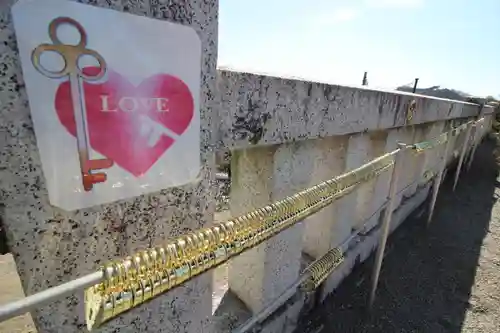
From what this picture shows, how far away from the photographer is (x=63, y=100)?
568 millimetres

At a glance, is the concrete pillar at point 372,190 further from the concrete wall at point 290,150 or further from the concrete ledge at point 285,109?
the concrete ledge at point 285,109

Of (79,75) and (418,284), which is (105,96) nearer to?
(79,75)

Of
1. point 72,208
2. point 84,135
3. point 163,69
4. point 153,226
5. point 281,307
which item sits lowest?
point 281,307

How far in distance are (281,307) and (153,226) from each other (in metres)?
1.18

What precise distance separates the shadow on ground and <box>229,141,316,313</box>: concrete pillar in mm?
673

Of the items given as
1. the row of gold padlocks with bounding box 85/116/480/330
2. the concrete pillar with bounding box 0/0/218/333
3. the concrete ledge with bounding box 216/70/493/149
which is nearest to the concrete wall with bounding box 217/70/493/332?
the concrete ledge with bounding box 216/70/493/149

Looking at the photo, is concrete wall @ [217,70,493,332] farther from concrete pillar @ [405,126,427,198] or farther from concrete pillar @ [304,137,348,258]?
concrete pillar @ [405,126,427,198]

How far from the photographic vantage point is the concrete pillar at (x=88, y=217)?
545 mm

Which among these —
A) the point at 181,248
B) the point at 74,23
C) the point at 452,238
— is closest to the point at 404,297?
the point at 452,238

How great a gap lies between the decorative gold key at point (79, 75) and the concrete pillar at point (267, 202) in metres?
0.72

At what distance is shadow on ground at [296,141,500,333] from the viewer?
2059 mm

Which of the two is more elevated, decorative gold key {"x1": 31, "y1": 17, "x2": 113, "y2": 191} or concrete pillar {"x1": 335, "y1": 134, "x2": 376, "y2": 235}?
decorative gold key {"x1": 31, "y1": 17, "x2": 113, "y2": 191}

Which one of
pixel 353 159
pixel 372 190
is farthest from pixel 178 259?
pixel 372 190

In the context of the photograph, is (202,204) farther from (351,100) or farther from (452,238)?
(452,238)
